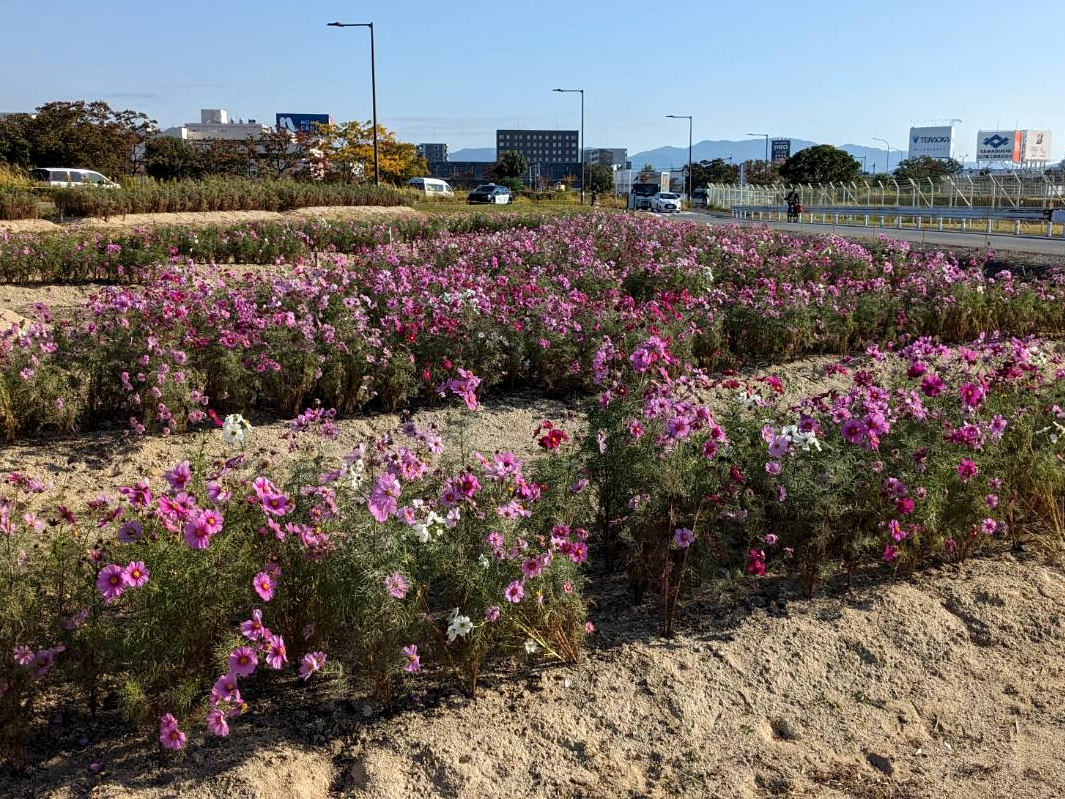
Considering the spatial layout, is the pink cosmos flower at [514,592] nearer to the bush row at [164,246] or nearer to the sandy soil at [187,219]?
the bush row at [164,246]

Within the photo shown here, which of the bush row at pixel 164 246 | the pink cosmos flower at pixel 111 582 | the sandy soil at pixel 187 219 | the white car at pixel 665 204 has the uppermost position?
the white car at pixel 665 204

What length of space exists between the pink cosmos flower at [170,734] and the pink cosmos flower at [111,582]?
405 millimetres

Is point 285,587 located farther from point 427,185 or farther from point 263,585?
point 427,185

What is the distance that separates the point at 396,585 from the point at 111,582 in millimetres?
860

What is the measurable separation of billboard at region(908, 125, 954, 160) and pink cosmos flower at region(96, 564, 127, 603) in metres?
200

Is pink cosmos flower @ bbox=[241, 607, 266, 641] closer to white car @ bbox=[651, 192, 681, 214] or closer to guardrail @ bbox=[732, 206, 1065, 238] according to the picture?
guardrail @ bbox=[732, 206, 1065, 238]

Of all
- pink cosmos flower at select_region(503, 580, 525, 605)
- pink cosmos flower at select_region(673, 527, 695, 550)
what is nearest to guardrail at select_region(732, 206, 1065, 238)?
pink cosmos flower at select_region(673, 527, 695, 550)

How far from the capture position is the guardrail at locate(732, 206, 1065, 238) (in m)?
30.5

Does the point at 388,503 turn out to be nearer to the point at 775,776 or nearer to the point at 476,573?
the point at 476,573

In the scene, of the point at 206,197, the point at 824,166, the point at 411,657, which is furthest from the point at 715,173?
the point at 411,657

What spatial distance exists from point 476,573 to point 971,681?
2.04 m

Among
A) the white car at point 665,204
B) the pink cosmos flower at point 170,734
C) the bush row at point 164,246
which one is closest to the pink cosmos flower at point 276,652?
the pink cosmos flower at point 170,734

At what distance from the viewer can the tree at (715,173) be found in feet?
354

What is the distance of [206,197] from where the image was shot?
22203 mm
